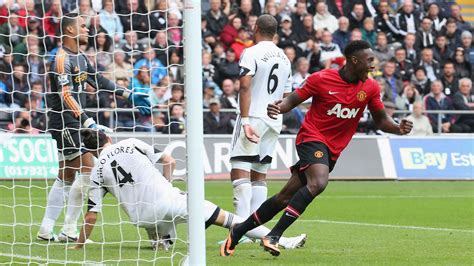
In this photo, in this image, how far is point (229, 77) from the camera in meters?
23.6

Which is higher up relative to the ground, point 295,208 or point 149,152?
point 149,152

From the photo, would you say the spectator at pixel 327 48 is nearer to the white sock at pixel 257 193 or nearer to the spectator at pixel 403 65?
the spectator at pixel 403 65

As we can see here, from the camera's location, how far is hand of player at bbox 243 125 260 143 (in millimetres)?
10547

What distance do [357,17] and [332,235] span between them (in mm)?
15059

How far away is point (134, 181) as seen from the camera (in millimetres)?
10242

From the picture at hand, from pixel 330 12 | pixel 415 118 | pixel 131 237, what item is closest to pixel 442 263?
pixel 131 237

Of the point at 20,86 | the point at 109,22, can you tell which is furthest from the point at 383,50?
the point at 20,86

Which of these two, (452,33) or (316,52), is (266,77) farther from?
(452,33)

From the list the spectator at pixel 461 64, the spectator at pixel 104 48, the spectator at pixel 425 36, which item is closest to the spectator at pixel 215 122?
the spectator at pixel 104 48

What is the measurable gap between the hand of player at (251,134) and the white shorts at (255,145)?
0.40 metres

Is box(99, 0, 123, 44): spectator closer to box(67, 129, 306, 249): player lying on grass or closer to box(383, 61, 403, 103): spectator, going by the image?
box(383, 61, 403, 103): spectator

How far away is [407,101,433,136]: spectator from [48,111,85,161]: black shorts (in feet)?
40.7

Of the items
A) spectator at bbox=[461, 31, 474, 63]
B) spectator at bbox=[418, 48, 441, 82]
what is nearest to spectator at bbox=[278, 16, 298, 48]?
spectator at bbox=[418, 48, 441, 82]

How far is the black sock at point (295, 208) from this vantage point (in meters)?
9.78
